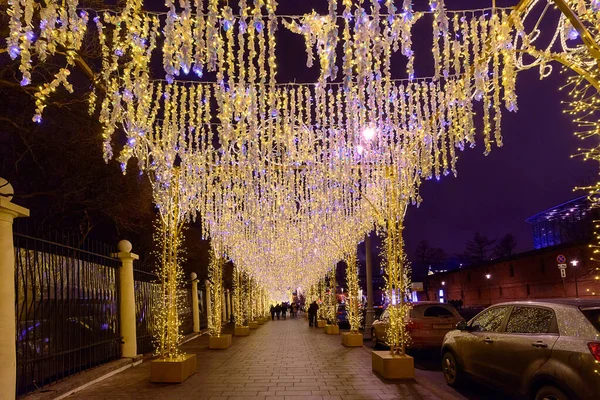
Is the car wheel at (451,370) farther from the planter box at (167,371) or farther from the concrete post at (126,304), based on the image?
the concrete post at (126,304)

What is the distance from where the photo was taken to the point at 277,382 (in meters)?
10.5

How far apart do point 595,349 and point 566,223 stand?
45.0 meters

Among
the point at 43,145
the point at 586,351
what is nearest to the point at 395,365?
the point at 586,351

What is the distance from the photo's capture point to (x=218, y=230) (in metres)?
19.9

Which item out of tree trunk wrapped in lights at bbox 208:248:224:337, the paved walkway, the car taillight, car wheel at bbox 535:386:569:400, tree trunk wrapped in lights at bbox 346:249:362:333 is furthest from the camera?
tree trunk wrapped in lights at bbox 346:249:362:333

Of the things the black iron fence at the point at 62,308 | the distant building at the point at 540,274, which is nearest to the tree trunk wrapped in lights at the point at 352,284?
the black iron fence at the point at 62,308

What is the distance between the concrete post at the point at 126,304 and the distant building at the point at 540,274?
61.0 feet

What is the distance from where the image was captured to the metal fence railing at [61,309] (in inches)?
324

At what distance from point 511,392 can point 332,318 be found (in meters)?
18.0

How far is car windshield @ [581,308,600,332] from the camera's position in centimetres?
645

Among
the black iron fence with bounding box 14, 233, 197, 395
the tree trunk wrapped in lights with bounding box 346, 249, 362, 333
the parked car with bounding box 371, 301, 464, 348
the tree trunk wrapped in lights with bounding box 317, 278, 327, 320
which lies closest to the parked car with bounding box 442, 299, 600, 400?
the parked car with bounding box 371, 301, 464, 348

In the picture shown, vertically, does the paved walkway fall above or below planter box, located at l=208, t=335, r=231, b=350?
above

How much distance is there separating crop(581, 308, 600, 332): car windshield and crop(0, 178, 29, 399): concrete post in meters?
7.52

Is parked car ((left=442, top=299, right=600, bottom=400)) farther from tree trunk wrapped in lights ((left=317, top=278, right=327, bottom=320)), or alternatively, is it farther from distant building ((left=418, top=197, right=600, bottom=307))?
tree trunk wrapped in lights ((left=317, top=278, right=327, bottom=320))
